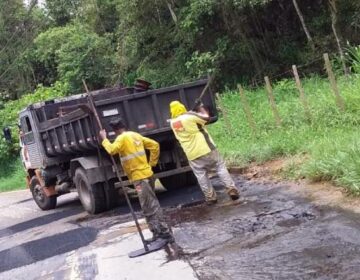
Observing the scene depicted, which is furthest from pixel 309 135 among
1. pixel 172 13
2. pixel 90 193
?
pixel 172 13

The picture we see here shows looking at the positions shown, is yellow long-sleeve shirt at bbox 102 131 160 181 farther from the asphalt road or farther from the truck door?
the truck door

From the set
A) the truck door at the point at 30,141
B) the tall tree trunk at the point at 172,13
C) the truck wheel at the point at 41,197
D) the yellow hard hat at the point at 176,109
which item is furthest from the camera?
the tall tree trunk at the point at 172,13

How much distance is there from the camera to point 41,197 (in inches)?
526

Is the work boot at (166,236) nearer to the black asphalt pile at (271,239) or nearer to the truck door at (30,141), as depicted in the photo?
the black asphalt pile at (271,239)

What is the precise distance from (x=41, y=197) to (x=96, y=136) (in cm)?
434

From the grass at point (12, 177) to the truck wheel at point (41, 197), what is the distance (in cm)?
1110

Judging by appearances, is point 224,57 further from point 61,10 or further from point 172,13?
point 61,10

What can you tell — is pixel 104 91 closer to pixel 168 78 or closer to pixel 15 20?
pixel 168 78

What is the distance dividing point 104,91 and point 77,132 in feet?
6.92

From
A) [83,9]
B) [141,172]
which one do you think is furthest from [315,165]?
[83,9]

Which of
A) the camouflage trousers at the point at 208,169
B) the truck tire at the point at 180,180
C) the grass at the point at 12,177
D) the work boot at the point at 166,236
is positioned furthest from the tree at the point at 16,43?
the work boot at the point at 166,236

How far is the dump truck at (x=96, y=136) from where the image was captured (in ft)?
32.3

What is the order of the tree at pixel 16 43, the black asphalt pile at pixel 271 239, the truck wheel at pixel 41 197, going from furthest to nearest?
the tree at pixel 16 43 → the truck wheel at pixel 41 197 → the black asphalt pile at pixel 271 239

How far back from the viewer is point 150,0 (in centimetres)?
2286
